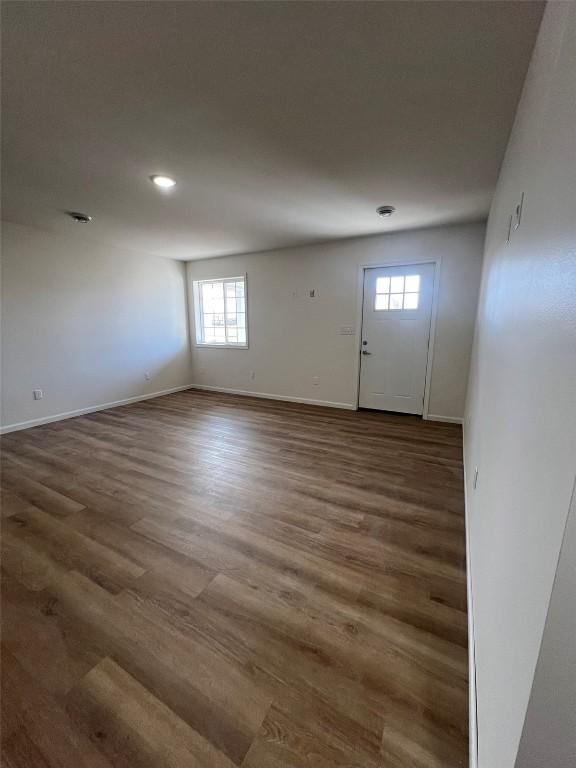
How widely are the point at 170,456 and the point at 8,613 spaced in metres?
1.66

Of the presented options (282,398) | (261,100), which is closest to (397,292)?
(282,398)

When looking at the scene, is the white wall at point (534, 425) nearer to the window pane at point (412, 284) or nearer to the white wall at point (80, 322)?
the window pane at point (412, 284)

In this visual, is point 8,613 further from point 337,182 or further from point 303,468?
point 337,182

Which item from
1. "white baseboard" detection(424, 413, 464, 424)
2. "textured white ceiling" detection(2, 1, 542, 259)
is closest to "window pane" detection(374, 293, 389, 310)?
"textured white ceiling" detection(2, 1, 542, 259)

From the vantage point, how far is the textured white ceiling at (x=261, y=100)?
1.20 m

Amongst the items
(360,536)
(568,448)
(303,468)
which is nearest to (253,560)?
(360,536)

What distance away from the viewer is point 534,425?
0.70m

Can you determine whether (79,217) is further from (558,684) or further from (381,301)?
(558,684)

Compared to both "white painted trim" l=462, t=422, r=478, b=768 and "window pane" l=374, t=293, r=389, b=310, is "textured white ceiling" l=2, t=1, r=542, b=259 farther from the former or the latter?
"white painted trim" l=462, t=422, r=478, b=768

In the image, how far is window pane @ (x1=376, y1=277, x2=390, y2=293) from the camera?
13.6 ft

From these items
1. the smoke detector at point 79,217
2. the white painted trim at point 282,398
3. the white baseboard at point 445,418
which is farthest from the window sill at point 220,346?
the white baseboard at point 445,418

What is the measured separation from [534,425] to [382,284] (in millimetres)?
3841

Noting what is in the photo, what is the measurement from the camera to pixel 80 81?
1494 millimetres

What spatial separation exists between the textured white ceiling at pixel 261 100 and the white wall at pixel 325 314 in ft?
3.15
